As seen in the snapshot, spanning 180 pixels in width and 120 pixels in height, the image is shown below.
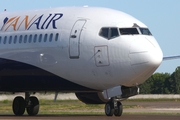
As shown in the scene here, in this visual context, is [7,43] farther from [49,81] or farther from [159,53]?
[159,53]

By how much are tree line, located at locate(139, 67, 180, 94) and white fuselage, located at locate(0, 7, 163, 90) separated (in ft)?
341

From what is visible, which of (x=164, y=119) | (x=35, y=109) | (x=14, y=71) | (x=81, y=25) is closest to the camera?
(x=164, y=119)

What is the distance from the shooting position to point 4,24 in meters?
40.2

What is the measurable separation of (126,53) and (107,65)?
42.6 inches

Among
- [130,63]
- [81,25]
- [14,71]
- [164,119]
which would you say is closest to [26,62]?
[14,71]

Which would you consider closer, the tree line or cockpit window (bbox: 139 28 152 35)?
cockpit window (bbox: 139 28 152 35)

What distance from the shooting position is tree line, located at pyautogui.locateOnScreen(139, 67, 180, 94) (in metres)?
146

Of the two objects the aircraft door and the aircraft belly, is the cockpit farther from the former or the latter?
the aircraft belly

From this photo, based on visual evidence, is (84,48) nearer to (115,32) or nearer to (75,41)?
(75,41)

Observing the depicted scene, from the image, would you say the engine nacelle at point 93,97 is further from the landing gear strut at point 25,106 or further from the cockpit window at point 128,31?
the cockpit window at point 128,31

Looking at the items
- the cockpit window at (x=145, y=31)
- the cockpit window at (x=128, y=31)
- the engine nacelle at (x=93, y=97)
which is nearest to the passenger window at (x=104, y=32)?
the cockpit window at (x=128, y=31)

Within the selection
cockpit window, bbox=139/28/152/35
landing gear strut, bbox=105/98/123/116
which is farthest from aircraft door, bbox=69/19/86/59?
cockpit window, bbox=139/28/152/35

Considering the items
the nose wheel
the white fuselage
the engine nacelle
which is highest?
the white fuselage

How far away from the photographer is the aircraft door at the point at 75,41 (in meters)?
35.8
